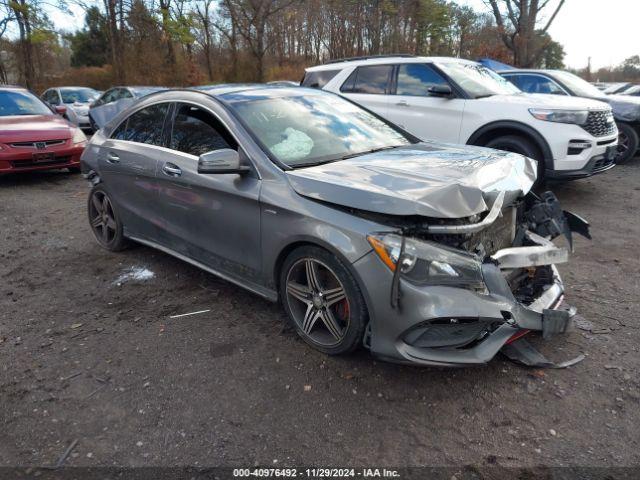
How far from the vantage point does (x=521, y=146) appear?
6.06 meters

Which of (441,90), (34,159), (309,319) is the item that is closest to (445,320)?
(309,319)

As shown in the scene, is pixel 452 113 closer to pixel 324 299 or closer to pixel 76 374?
pixel 324 299

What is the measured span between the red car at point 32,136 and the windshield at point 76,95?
7.54 metres

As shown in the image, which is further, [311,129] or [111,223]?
[111,223]

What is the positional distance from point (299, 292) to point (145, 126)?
7.77ft

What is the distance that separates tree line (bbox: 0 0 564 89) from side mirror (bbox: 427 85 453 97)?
1773 cm

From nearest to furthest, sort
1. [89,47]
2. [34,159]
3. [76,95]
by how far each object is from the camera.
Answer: [34,159]
[76,95]
[89,47]

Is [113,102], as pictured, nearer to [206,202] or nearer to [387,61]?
[387,61]

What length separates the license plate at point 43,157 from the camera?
25.9ft

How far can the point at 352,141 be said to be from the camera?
3.56 m

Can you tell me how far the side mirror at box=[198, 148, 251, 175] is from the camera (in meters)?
3.00

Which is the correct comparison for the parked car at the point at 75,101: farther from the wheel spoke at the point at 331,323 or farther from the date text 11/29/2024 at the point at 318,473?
the date text 11/29/2024 at the point at 318,473

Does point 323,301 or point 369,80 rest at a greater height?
point 369,80

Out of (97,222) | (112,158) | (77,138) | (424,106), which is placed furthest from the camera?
(77,138)
